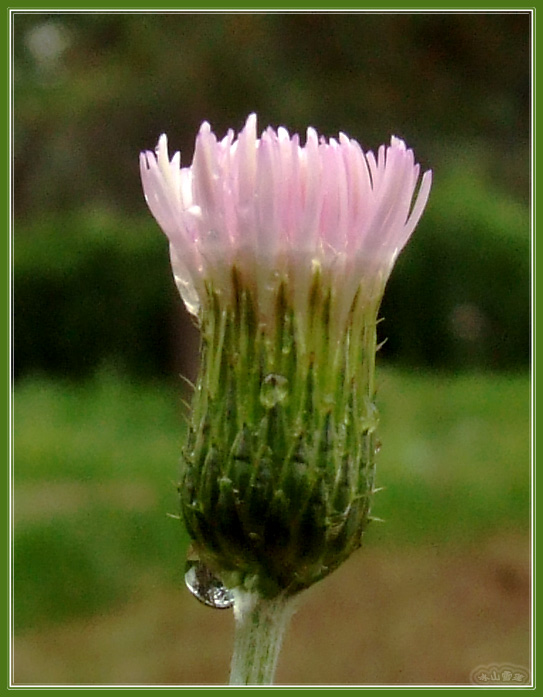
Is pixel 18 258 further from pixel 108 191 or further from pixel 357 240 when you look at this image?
pixel 357 240

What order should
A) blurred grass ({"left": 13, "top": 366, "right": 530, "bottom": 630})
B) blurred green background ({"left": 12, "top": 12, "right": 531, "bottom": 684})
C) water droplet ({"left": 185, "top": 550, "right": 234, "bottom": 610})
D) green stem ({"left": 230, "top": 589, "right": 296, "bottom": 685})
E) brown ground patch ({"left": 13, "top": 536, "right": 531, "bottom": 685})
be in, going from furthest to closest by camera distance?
blurred grass ({"left": 13, "top": 366, "right": 530, "bottom": 630}) → blurred green background ({"left": 12, "top": 12, "right": 531, "bottom": 684}) → brown ground patch ({"left": 13, "top": 536, "right": 531, "bottom": 685}) → water droplet ({"left": 185, "top": 550, "right": 234, "bottom": 610}) → green stem ({"left": 230, "top": 589, "right": 296, "bottom": 685})

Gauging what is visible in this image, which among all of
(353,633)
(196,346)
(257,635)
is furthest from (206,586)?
(196,346)

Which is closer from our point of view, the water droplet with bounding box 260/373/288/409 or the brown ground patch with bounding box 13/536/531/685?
the water droplet with bounding box 260/373/288/409

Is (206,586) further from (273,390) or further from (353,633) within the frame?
(353,633)

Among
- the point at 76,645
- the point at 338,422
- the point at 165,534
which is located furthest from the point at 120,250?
the point at 338,422

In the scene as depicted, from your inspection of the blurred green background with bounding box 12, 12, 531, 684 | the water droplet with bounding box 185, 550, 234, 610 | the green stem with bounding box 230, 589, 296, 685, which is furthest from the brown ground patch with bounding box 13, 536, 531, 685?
the green stem with bounding box 230, 589, 296, 685

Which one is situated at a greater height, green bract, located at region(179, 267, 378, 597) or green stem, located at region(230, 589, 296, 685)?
green bract, located at region(179, 267, 378, 597)

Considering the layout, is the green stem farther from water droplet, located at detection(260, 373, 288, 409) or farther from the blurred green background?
the blurred green background
